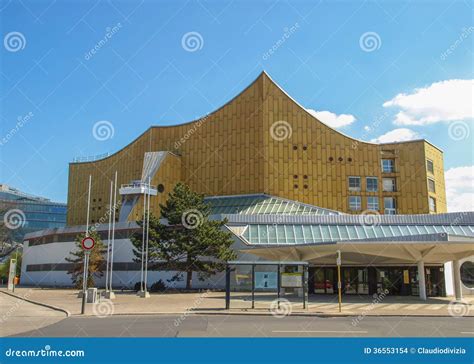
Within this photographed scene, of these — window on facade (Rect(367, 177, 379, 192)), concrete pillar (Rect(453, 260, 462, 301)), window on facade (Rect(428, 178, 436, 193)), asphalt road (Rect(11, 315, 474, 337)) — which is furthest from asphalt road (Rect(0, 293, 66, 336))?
window on facade (Rect(428, 178, 436, 193))

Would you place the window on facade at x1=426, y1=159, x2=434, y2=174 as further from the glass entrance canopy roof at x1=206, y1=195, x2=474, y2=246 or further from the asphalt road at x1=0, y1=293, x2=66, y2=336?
the asphalt road at x1=0, y1=293, x2=66, y2=336

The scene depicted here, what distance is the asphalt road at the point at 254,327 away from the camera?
13.9m

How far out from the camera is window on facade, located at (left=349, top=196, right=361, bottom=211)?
56.8 metres

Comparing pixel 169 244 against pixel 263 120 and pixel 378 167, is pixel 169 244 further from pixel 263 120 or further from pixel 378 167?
pixel 378 167

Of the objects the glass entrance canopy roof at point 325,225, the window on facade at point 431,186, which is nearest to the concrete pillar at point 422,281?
the glass entrance canopy roof at point 325,225

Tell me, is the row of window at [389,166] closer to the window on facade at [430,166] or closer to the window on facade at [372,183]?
the window on facade at [430,166]

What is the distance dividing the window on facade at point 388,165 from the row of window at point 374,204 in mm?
3375

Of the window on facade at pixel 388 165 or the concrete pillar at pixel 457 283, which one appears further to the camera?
the window on facade at pixel 388 165

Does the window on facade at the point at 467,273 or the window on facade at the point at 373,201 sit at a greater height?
the window on facade at the point at 373,201

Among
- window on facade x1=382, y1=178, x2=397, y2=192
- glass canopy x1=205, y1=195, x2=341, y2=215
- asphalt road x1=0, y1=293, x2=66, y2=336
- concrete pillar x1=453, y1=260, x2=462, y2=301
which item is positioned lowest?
asphalt road x1=0, y1=293, x2=66, y2=336

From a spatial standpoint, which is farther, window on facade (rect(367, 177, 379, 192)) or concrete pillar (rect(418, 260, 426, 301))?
window on facade (rect(367, 177, 379, 192))

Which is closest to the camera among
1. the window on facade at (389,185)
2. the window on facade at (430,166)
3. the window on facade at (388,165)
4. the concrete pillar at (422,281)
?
the concrete pillar at (422,281)

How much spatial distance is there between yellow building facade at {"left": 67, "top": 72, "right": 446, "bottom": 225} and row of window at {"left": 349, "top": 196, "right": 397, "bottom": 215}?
0.12 m
